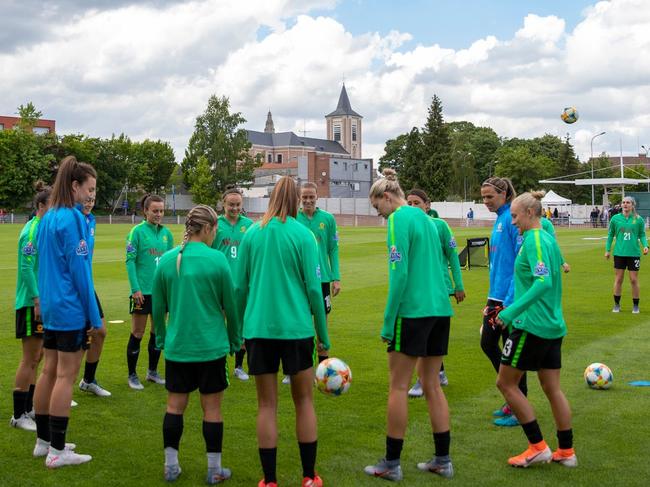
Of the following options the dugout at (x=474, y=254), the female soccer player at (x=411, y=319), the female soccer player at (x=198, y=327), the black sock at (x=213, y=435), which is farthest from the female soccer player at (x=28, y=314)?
the dugout at (x=474, y=254)

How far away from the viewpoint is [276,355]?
526 cm

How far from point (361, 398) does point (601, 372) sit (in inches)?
112

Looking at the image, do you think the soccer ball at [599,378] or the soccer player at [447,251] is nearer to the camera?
the soccer player at [447,251]

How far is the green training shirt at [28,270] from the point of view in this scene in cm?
664

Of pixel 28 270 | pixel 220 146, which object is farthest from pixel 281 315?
pixel 220 146

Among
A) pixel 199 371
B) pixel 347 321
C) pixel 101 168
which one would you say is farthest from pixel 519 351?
pixel 101 168

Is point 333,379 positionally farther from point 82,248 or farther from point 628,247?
point 628,247

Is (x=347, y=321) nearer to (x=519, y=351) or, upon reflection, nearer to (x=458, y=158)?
(x=519, y=351)

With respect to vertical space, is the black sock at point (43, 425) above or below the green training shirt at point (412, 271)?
below

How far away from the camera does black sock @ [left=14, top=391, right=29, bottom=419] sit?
22.9 feet

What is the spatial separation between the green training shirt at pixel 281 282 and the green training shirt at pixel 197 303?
231 mm

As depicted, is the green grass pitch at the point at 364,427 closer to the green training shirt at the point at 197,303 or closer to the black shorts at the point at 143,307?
the black shorts at the point at 143,307

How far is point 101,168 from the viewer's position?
95500mm

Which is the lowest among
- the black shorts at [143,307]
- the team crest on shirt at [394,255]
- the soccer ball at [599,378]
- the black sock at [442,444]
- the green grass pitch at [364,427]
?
the green grass pitch at [364,427]
